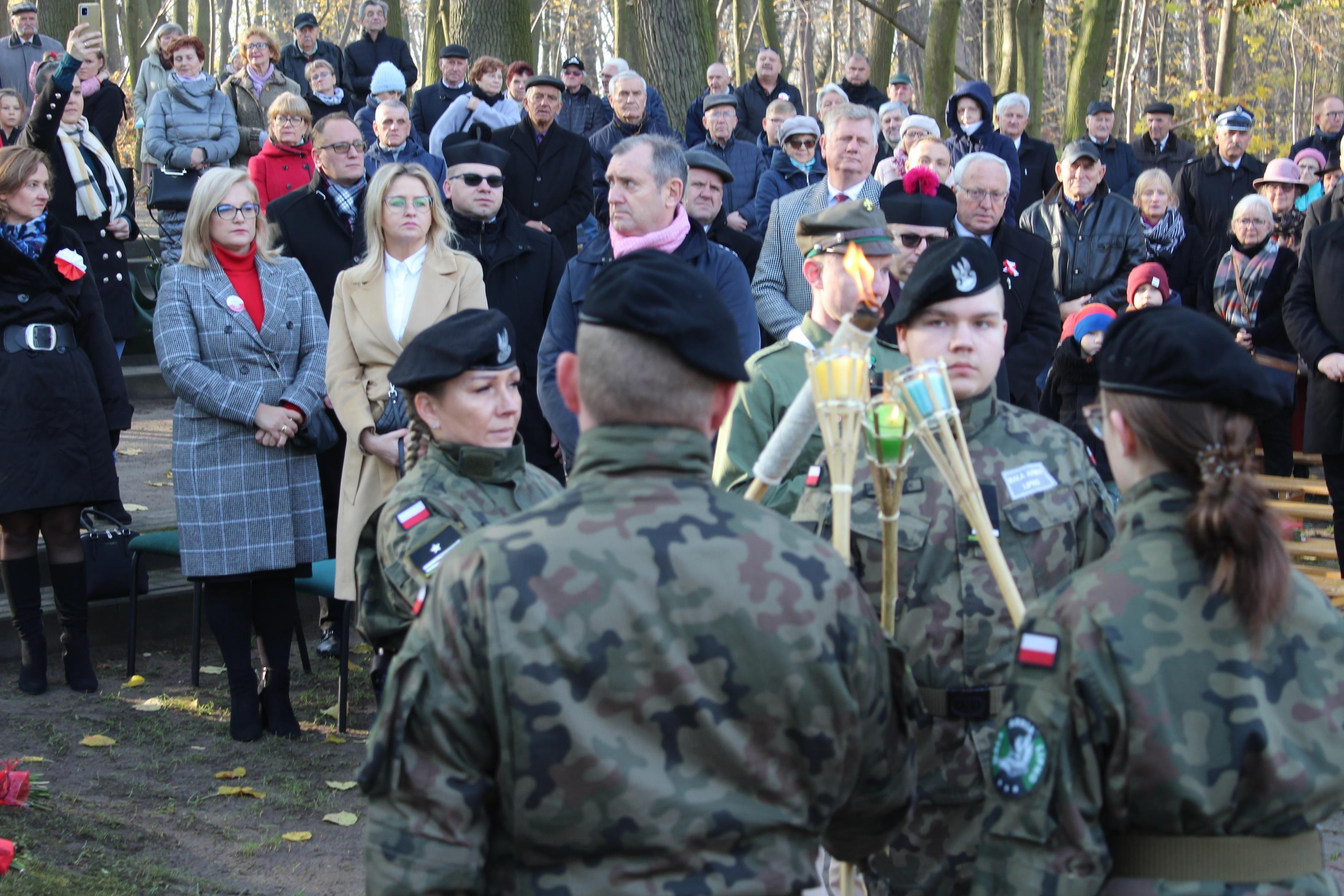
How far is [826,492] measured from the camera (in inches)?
120

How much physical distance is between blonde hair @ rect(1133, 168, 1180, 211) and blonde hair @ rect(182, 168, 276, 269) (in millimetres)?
6119

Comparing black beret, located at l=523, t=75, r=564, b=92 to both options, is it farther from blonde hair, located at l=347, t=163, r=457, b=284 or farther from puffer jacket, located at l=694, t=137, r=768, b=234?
blonde hair, located at l=347, t=163, r=457, b=284

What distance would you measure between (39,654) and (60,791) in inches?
50.5

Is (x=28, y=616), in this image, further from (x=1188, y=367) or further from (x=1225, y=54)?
(x=1225, y=54)

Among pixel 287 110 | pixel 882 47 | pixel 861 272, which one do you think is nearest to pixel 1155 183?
pixel 287 110

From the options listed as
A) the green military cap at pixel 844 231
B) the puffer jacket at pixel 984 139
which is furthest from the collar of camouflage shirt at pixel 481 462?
the puffer jacket at pixel 984 139

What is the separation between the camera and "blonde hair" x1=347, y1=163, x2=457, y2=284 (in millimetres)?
5531

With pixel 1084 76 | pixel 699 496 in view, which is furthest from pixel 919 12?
pixel 699 496

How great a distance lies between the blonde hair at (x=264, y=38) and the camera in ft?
37.1

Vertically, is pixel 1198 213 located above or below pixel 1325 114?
below

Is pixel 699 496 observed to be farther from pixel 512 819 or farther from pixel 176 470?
pixel 176 470

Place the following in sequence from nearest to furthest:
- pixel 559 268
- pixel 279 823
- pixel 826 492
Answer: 1. pixel 826 492
2. pixel 279 823
3. pixel 559 268

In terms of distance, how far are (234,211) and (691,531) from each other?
4113mm

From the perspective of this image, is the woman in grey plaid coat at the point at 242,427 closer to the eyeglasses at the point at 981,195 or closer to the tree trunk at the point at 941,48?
the eyeglasses at the point at 981,195
